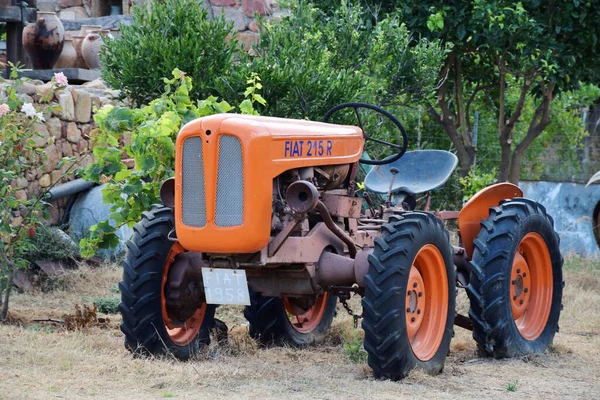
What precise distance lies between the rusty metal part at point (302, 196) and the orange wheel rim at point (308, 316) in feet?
5.43

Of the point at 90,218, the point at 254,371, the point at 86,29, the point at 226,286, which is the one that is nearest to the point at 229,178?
the point at 226,286

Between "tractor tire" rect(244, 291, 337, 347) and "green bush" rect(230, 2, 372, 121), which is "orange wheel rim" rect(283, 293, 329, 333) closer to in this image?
"tractor tire" rect(244, 291, 337, 347)

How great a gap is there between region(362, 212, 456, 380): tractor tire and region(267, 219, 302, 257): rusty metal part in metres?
0.46

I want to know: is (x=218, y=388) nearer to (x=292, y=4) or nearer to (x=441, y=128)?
(x=292, y=4)

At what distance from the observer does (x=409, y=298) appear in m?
5.77

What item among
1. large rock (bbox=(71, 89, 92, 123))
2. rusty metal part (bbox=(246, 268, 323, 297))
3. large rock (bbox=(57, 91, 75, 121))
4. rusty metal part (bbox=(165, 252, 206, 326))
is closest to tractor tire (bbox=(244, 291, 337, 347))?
rusty metal part (bbox=(165, 252, 206, 326))

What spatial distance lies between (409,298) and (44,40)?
25.1 feet

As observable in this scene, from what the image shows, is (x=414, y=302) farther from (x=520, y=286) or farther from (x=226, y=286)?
(x=520, y=286)

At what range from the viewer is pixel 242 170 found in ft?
17.2

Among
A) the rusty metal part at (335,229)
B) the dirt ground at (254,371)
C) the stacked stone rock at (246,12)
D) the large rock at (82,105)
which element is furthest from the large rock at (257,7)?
the rusty metal part at (335,229)

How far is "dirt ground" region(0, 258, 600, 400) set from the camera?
512 centimetres

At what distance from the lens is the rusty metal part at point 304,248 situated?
542 cm

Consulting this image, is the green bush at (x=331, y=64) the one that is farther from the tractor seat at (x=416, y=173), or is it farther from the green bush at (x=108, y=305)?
the green bush at (x=108, y=305)

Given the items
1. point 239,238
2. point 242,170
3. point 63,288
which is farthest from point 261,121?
point 63,288
